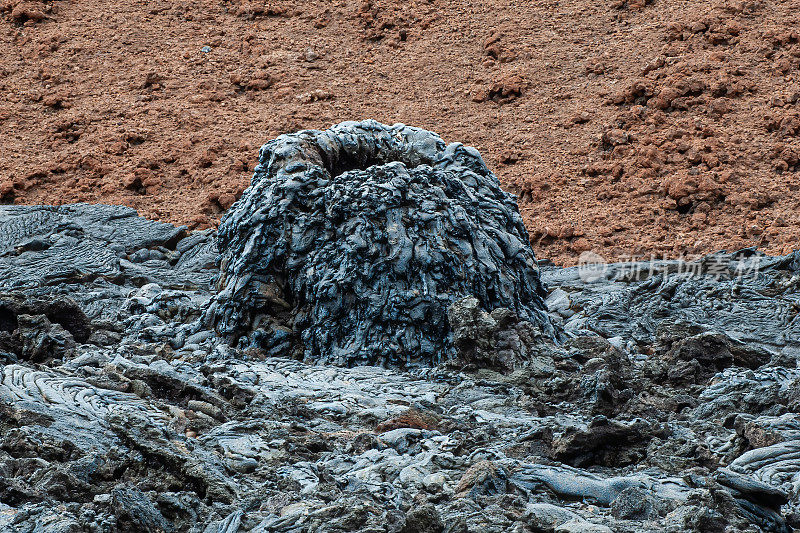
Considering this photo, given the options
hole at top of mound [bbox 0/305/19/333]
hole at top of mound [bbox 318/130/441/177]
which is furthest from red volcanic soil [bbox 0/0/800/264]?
hole at top of mound [bbox 0/305/19/333]

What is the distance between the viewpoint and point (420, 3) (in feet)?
50.5

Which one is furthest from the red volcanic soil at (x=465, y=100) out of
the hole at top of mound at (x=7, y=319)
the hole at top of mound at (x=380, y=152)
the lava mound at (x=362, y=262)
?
the hole at top of mound at (x=7, y=319)

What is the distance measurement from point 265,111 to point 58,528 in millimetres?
11746

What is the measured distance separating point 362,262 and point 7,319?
2273 millimetres

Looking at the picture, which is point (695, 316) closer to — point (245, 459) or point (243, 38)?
point (245, 459)

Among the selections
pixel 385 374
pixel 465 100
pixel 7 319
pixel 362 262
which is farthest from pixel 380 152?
pixel 465 100

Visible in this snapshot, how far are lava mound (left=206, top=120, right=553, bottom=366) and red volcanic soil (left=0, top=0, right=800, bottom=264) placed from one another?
3543 mm

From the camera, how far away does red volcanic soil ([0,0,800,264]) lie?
1091cm

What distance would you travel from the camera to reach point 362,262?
6.28 m

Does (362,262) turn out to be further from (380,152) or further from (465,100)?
(465,100)

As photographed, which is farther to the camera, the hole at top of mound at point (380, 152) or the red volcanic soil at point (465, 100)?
the red volcanic soil at point (465, 100)

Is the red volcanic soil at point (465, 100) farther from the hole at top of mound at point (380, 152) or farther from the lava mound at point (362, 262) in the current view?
the lava mound at point (362, 262)

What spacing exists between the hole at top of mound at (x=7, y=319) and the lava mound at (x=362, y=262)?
129 cm

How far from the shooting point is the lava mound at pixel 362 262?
6.10 metres
